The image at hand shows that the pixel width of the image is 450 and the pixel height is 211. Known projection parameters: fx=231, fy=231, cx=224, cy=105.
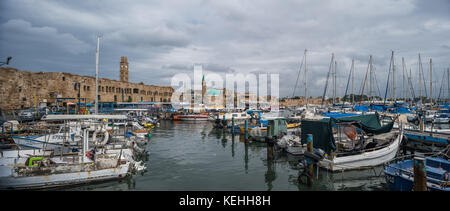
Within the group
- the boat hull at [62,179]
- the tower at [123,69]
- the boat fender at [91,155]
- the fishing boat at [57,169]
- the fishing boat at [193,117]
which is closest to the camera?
the boat hull at [62,179]

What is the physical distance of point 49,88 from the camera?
50.6 m

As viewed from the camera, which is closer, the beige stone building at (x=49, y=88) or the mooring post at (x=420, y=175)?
the mooring post at (x=420, y=175)

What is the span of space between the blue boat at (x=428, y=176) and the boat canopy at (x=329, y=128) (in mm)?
3330

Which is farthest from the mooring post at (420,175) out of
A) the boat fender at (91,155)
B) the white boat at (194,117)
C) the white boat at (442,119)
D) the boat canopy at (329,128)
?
the white boat at (194,117)

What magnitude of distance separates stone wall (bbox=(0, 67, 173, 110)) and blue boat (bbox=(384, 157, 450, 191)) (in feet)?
124

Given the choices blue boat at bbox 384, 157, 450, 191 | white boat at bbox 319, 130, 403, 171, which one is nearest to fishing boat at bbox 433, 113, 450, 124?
white boat at bbox 319, 130, 403, 171

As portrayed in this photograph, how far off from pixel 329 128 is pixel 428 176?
5058 millimetres

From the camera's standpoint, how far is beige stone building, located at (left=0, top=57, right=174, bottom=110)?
42381 millimetres

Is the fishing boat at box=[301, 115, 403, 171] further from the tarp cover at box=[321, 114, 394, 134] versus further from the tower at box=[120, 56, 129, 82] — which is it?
the tower at box=[120, 56, 129, 82]

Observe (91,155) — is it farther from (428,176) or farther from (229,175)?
(428,176)

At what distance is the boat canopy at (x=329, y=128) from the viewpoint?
562 inches

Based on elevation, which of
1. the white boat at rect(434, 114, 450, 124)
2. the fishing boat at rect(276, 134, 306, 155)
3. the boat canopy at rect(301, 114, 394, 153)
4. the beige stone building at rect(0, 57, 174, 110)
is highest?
the beige stone building at rect(0, 57, 174, 110)

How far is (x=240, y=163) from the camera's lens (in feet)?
57.9

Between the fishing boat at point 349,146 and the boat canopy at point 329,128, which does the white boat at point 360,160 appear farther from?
the boat canopy at point 329,128
